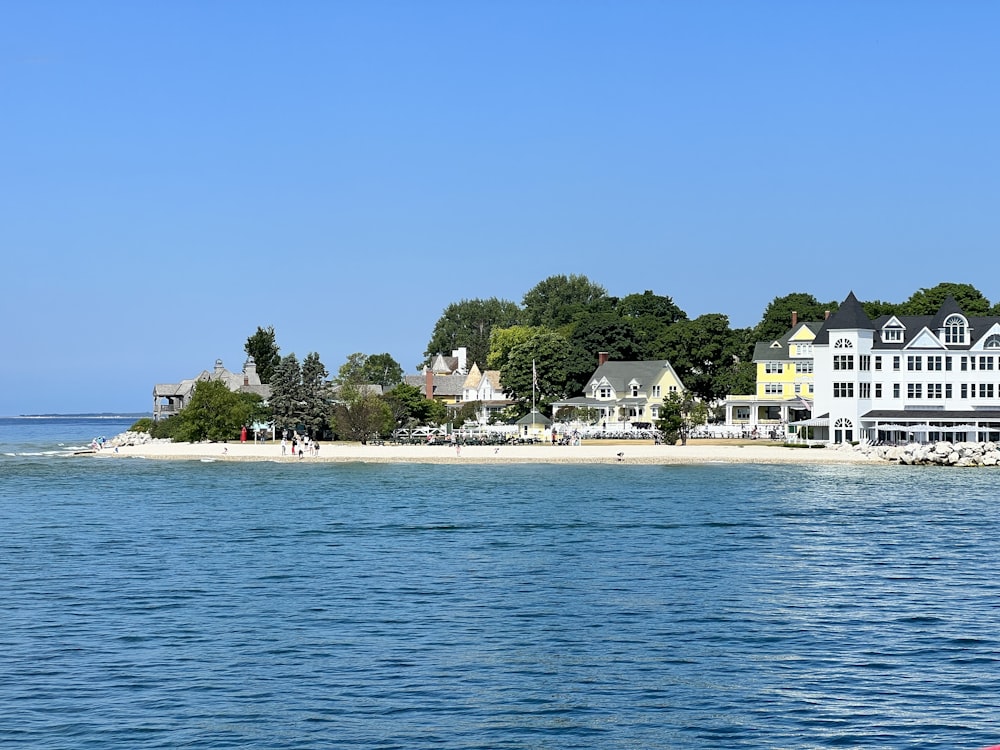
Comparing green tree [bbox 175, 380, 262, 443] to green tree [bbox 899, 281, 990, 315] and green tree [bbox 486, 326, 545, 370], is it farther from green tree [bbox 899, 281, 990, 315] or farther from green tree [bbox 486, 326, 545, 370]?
green tree [bbox 899, 281, 990, 315]

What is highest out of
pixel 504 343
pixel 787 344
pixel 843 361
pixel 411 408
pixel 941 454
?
pixel 504 343

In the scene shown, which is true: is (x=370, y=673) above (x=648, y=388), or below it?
below

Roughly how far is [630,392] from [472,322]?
82159 mm

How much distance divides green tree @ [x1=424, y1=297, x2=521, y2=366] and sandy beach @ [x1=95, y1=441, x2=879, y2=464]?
91323 mm

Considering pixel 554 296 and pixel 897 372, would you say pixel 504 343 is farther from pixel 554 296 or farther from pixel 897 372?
pixel 897 372

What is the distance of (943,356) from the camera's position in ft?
309

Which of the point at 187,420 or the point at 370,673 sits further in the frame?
the point at 187,420

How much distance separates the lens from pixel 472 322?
196 metres

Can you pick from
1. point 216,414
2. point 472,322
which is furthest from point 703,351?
point 472,322

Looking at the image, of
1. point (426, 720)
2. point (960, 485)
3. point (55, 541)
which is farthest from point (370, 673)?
point (960, 485)

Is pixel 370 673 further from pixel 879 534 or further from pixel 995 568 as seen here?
pixel 879 534

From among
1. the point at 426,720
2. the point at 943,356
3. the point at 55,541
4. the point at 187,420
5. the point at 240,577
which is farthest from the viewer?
the point at 187,420

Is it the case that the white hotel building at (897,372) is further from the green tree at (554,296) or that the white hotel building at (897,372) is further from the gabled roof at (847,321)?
the green tree at (554,296)

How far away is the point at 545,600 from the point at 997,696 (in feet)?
38.8
